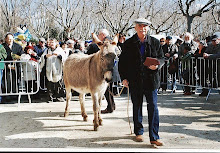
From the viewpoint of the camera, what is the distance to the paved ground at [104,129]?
15.7 feet

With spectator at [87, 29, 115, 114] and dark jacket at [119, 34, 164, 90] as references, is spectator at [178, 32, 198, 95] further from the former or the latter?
dark jacket at [119, 34, 164, 90]

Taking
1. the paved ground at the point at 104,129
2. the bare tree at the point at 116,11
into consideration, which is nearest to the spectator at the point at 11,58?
the paved ground at the point at 104,129

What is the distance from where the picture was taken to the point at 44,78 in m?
9.88

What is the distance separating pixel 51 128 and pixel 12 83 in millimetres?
4287

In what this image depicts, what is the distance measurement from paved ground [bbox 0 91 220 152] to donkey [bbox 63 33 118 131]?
0.47 meters

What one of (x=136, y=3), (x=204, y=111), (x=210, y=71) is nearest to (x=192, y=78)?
(x=210, y=71)

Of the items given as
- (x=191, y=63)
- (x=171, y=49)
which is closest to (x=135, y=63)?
(x=191, y=63)

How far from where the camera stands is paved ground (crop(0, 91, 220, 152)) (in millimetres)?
4799

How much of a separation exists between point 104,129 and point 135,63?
1.87 metres

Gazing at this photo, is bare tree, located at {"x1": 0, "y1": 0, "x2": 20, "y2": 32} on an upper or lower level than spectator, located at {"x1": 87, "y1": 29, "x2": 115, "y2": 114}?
upper

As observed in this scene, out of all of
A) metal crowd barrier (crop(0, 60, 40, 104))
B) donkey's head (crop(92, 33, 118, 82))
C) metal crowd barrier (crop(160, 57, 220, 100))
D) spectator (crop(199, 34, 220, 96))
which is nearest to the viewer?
donkey's head (crop(92, 33, 118, 82))

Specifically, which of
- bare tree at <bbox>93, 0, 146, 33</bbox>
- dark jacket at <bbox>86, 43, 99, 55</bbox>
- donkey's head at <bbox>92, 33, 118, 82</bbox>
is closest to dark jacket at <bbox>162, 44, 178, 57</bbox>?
dark jacket at <bbox>86, 43, 99, 55</bbox>

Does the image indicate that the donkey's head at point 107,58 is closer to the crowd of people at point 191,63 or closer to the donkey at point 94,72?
the donkey at point 94,72

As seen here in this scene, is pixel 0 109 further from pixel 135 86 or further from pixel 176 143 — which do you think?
pixel 176 143
